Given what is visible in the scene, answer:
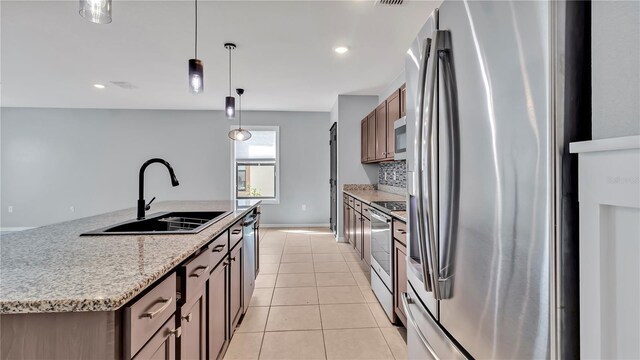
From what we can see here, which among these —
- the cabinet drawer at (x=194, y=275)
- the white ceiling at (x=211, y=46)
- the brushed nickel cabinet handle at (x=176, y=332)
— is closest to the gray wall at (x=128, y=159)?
the white ceiling at (x=211, y=46)

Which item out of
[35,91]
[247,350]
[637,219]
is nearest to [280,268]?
[247,350]

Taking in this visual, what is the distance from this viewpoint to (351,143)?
5.00 m

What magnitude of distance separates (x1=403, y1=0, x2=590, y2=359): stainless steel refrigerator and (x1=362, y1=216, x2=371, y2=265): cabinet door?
6.59 ft

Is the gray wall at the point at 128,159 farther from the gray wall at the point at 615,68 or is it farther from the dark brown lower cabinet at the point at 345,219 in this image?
the gray wall at the point at 615,68

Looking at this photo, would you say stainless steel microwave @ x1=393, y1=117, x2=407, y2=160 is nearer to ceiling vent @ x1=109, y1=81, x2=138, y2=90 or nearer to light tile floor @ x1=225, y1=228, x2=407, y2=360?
light tile floor @ x1=225, y1=228, x2=407, y2=360

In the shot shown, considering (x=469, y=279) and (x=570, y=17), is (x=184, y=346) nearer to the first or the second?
(x=469, y=279)

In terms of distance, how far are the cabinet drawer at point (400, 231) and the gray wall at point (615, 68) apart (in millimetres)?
1440

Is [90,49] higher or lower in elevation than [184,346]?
higher

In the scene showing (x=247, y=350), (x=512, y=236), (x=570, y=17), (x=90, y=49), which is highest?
(x=90, y=49)

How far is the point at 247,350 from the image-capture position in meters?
1.96

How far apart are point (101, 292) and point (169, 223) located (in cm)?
141

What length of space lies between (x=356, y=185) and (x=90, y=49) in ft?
13.1

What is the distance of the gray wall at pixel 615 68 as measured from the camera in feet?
1.67

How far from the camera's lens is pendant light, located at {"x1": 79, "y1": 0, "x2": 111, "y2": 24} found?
124 centimetres
